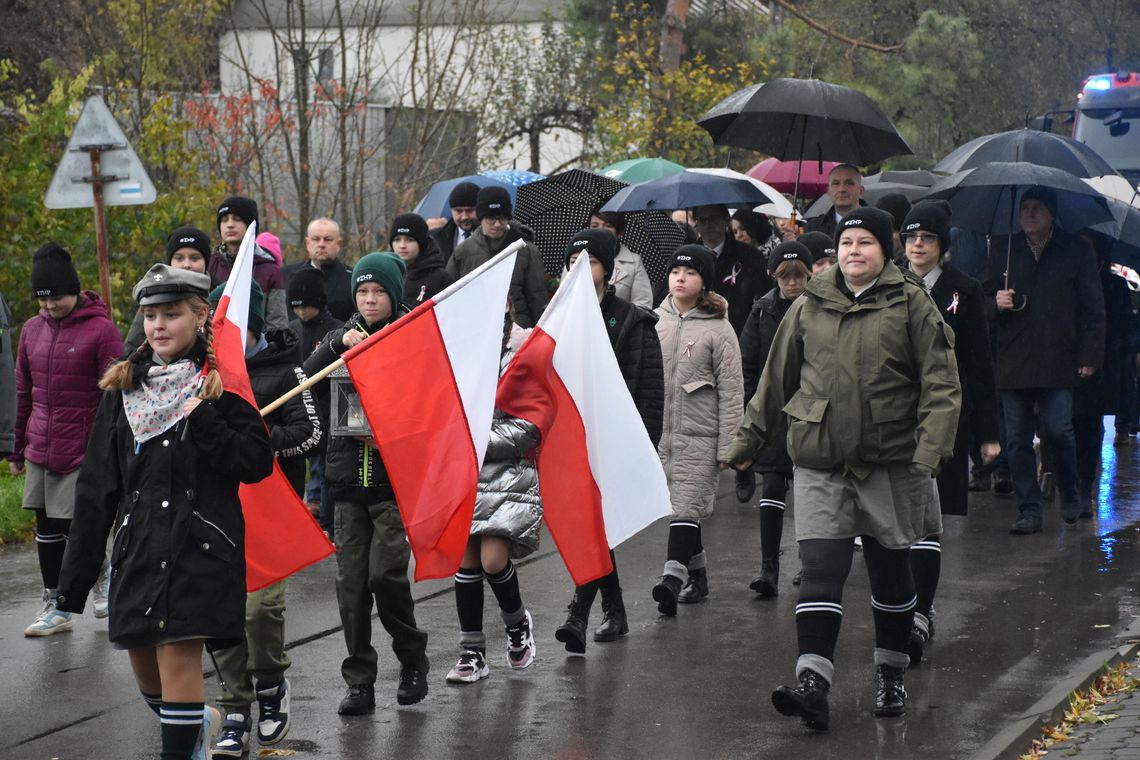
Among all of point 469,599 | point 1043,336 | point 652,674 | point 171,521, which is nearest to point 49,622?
point 469,599

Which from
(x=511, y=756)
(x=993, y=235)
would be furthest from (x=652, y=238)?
(x=511, y=756)

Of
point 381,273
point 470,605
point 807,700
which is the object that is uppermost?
point 381,273

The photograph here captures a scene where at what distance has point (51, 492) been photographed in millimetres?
8367

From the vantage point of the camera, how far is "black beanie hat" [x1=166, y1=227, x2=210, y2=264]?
8109 millimetres

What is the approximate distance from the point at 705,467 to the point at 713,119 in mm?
4438

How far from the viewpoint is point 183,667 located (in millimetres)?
5305

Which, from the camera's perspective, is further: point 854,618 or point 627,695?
point 854,618

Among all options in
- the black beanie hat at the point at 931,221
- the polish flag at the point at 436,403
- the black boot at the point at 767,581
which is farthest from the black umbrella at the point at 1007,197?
the polish flag at the point at 436,403

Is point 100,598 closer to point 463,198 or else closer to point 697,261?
point 697,261

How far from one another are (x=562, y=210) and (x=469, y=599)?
23.8ft

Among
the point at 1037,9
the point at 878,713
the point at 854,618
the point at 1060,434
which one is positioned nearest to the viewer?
the point at 878,713

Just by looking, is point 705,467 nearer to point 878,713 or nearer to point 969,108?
point 878,713

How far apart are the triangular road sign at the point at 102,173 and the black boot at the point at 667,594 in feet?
13.6

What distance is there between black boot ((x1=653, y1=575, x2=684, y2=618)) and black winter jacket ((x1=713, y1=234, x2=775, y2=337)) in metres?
4.11
